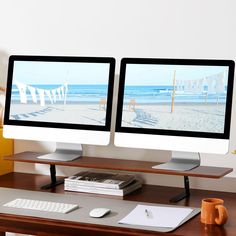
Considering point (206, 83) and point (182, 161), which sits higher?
point (206, 83)

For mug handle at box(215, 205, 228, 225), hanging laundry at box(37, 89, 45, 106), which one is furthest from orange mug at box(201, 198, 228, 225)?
hanging laundry at box(37, 89, 45, 106)

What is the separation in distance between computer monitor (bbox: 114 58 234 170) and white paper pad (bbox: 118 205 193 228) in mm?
180

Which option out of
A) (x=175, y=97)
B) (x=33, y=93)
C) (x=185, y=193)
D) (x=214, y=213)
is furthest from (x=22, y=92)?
(x=214, y=213)

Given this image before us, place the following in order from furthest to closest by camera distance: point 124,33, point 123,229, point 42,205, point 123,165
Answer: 1. point 124,33
2. point 123,165
3. point 42,205
4. point 123,229

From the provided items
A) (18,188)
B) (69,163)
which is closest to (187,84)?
(69,163)

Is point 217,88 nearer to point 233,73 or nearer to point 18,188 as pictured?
point 233,73

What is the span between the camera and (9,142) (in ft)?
6.95

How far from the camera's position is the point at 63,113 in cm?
188

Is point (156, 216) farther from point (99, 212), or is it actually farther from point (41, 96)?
point (41, 96)

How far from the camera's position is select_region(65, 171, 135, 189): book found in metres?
1.79

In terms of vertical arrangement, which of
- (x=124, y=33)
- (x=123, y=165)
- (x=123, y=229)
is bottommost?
(x=123, y=229)

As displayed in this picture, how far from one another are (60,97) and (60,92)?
2 centimetres

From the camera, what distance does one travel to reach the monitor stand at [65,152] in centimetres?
191

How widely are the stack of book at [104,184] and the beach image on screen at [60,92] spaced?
0.58 feet
